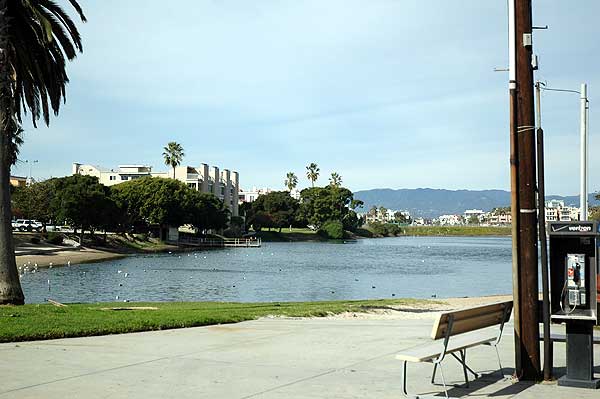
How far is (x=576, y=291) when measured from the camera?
332 inches

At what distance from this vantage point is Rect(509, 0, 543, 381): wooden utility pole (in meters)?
8.63

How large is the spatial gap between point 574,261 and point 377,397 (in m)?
3.15

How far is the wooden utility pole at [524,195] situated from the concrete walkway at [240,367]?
1.87 ft

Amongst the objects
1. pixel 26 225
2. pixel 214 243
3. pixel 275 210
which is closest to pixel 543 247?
pixel 26 225

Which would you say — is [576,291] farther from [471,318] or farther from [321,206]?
[321,206]

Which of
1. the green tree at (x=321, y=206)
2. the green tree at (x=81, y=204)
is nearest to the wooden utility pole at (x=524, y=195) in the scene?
the green tree at (x=81, y=204)

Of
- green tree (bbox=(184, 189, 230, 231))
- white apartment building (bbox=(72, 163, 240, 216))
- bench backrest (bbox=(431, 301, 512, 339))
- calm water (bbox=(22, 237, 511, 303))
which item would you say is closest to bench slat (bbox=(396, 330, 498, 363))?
bench backrest (bbox=(431, 301, 512, 339))

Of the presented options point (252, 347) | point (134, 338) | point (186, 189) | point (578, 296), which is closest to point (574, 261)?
point (578, 296)

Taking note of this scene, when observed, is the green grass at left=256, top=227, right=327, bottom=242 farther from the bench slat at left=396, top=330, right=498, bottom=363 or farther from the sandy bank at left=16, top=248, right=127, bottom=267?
the bench slat at left=396, top=330, right=498, bottom=363

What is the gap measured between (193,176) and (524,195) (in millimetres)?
143083

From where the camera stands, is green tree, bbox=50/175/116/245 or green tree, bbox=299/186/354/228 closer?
green tree, bbox=50/175/116/245

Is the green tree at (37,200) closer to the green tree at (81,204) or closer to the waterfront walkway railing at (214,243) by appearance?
A: the green tree at (81,204)

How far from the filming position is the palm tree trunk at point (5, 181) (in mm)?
20484

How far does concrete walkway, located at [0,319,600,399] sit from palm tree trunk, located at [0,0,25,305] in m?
10.1
